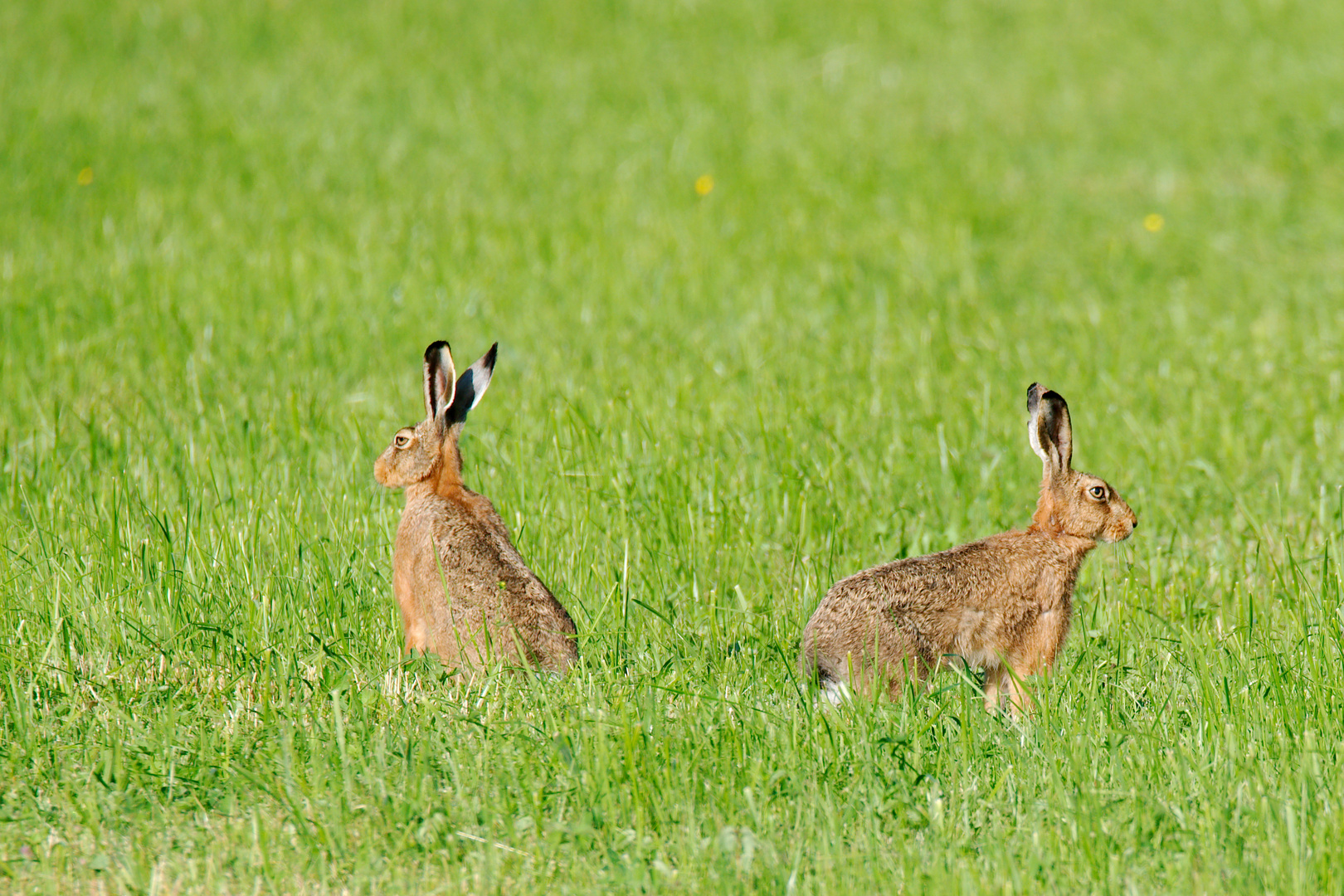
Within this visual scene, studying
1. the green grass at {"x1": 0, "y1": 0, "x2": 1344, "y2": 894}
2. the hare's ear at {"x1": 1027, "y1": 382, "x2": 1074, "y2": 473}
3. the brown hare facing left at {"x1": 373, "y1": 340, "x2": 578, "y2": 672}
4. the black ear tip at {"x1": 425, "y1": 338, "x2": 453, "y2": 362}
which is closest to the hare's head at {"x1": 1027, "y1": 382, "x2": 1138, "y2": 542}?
the hare's ear at {"x1": 1027, "y1": 382, "x2": 1074, "y2": 473}

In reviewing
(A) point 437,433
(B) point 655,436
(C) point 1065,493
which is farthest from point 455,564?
(C) point 1065,493

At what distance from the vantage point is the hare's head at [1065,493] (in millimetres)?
5379

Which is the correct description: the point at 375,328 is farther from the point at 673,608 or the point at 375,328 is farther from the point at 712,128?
the point at 712,128

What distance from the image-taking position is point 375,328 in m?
8.52

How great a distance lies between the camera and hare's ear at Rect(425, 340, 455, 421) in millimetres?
5539

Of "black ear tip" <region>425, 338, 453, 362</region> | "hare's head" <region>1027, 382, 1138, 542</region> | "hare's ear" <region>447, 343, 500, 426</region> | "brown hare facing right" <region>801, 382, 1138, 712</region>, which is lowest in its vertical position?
"brown hare facing right" <region>801, 382, 1138, 712</region>

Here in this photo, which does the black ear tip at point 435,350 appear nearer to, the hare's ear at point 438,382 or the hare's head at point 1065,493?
the hare's ear at point 438,382

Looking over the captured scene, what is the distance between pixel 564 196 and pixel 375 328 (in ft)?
9.56

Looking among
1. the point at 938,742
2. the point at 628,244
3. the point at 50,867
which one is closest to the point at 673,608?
the point at 938,742

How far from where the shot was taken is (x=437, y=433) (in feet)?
18.5

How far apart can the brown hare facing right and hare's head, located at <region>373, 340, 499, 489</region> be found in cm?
158

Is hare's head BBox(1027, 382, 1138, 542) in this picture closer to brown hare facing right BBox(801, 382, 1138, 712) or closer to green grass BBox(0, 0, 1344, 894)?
brown hare facing right BBox(801, 382, 1138, 712)

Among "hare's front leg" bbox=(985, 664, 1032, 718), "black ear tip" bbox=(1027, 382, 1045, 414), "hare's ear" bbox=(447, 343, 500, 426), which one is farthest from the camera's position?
"hare's ear" bbox=(447, 343, 500, 426)

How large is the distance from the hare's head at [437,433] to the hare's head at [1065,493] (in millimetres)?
1984
